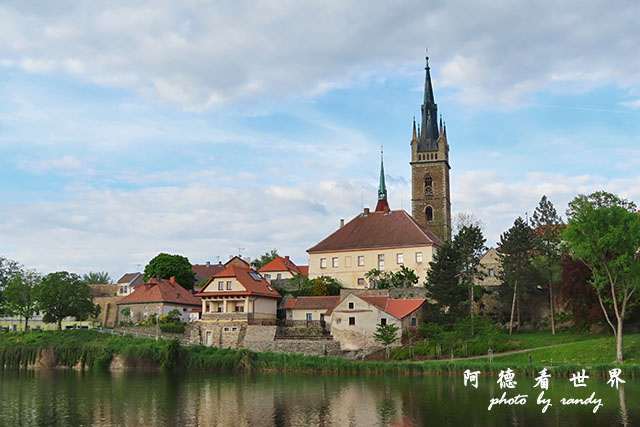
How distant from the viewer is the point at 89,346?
2104 inches

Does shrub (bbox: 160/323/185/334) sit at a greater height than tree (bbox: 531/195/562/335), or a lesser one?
lesser

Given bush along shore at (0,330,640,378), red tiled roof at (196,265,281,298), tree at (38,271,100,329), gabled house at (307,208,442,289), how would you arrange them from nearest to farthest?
bush along shore at (0,330,640,378) → red tiled roof at (196,265,281,298) → tree at (38,271,100,329) → gabled house at (307,208,442,289)

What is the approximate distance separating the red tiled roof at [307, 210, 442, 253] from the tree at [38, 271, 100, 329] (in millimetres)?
23405

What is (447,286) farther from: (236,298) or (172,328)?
(172,328)

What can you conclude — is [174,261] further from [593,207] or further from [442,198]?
[593,207]

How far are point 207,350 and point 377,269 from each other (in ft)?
66.2

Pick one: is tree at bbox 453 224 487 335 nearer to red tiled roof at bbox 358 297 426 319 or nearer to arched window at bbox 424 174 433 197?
red tiled roof at bbox 358 297 426 319

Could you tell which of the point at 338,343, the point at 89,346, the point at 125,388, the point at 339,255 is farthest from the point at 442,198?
the point at 125,388

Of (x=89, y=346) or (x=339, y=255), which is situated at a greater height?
(x=339, y=255)

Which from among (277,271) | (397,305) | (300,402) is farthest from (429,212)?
(300,402)

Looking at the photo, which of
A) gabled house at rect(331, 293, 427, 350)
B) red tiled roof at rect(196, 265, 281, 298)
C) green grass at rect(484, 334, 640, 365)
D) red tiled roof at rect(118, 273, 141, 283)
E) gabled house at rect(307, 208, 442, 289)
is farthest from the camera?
red tiled roof at rect(118, 273, 141, 283)

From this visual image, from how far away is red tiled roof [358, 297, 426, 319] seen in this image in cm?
5028

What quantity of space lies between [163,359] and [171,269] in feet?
81.7

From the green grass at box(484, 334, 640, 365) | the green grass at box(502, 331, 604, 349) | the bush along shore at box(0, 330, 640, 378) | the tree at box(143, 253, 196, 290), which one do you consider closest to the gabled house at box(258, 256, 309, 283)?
the tree at box(143, 253, 196, 290)
